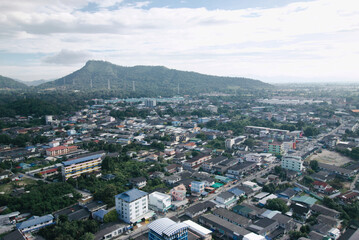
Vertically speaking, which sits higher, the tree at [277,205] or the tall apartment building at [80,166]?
the tall apartment building at [80,166]

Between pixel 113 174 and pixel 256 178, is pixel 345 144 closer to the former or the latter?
pixel 256 178

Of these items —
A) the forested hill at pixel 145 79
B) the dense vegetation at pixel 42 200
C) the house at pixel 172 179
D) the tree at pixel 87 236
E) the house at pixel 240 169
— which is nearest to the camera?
the tree at pixel 87 236

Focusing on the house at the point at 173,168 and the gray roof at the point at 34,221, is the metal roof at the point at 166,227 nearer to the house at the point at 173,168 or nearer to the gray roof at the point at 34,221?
the gray roof at the point at 34,221

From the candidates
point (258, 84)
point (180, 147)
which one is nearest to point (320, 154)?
point (180, 147)

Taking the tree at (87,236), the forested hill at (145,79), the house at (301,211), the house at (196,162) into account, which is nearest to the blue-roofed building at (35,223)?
the tree at (87,236)

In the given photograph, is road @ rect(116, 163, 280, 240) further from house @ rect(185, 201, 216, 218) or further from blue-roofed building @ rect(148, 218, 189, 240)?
blue-roofed building @ rect(148, 218, 189, 240)

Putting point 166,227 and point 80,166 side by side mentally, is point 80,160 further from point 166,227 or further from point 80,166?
point 166,227
